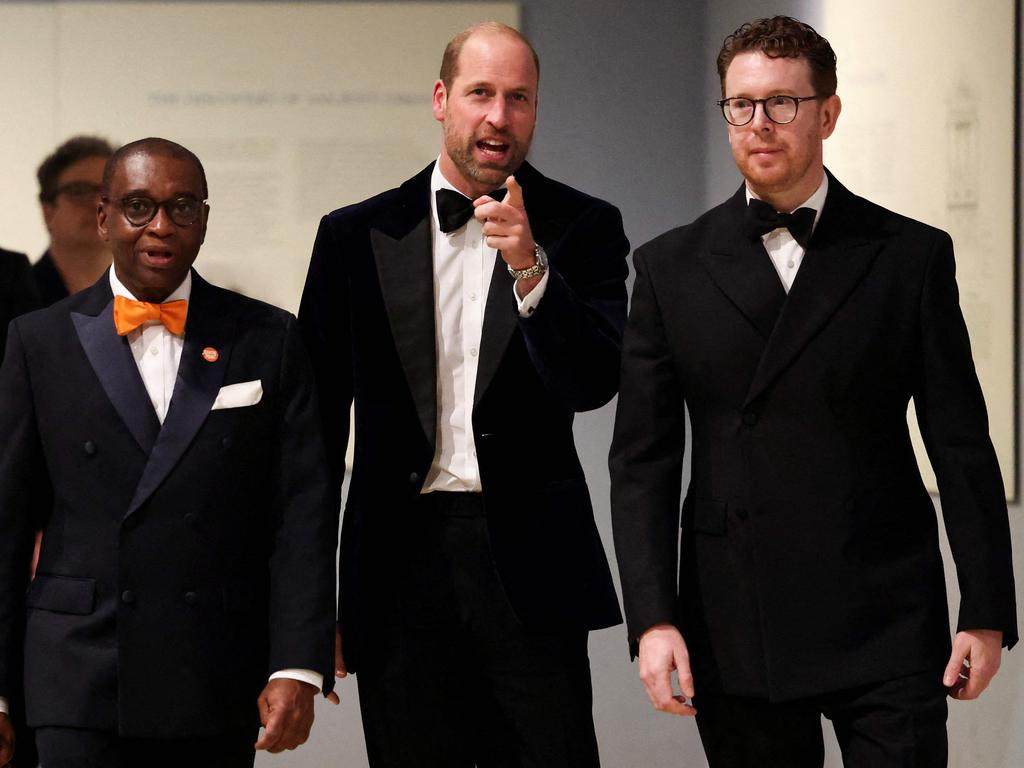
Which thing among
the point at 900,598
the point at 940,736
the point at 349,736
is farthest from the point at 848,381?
the point at 349,736

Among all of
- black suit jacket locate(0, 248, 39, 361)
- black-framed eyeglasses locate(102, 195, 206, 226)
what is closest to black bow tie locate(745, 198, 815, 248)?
black-framed eyeglasses locate(102, 195, 206, 226)

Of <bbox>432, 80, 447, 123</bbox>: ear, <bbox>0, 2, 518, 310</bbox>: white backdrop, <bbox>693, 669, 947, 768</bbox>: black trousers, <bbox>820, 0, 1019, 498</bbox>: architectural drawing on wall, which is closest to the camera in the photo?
<bbox>693, 669, 947, 768</bbox>: black trousers

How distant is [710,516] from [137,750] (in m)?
0.95

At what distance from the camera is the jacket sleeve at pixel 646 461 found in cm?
209

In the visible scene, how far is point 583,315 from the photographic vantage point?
87.0 inches

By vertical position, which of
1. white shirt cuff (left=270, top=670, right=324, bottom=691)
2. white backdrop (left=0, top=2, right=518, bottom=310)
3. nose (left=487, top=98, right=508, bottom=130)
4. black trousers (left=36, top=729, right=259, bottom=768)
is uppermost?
white backdrop (left=0, top=2, right=518, bottom=310)

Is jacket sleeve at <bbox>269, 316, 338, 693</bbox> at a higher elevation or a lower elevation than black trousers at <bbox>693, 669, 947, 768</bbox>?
higher

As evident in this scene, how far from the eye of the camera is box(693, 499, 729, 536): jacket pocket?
81.2 inches

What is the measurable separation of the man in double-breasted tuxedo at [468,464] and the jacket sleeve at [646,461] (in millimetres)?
115

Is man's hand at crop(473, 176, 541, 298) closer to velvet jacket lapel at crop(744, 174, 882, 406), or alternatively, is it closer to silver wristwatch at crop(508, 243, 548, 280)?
silver wristwatch at crop(508, 243, 548, 280)

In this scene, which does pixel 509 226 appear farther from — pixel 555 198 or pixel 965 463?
pixel 965 463

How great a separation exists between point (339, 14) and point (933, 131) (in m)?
1.83

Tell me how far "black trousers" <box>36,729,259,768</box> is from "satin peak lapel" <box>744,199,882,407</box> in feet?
3.17

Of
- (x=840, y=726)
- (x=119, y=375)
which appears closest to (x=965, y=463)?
(x=840, y=726)
